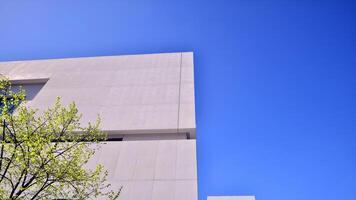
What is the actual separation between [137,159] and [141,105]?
425 centimetres

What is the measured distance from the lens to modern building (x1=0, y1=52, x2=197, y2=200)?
10.6 meters

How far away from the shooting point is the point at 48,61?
20.0 m

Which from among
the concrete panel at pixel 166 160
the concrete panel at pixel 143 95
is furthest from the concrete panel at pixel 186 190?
the concrete panel at pixel 143 95

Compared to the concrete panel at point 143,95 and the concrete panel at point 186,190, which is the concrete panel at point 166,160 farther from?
the concrete panel at point 143,95

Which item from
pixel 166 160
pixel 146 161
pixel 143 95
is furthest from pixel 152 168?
pixel 143 95

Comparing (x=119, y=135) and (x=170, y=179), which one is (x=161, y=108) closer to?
(x=119, y=135)

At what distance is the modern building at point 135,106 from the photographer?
10.6m

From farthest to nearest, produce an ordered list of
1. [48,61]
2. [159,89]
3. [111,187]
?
[48,61] < [159,89] < [111,187]

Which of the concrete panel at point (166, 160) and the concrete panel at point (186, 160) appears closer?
the concrete panel at point (186, 160)

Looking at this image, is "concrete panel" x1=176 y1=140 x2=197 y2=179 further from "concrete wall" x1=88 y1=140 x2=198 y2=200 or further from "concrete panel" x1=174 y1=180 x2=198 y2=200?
"concrete panel" x1=174 y1=180 x2=198 y2=200

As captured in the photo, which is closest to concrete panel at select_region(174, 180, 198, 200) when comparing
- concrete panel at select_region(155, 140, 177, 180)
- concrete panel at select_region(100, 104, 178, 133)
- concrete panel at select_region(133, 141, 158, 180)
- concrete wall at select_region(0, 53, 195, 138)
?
concrete panel at select_region(155, 140, 177, 180)

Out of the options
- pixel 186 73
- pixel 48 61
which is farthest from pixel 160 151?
pixel 48 61

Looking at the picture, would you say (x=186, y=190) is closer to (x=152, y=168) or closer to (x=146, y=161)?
(x=152, y=168)

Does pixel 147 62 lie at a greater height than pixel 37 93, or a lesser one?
greater
